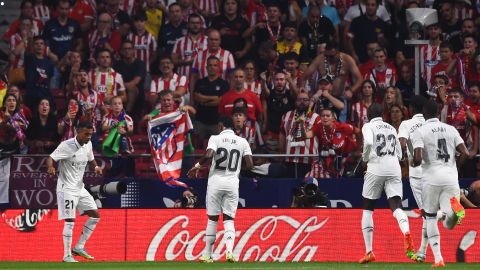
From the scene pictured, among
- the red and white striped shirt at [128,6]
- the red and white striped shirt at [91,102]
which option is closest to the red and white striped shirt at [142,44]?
Result: the red and white striped shirt at [128,6]

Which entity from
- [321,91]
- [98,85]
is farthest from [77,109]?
[321,91]

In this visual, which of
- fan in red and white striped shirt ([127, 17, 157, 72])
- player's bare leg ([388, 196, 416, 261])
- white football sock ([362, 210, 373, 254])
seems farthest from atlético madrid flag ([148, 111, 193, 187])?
player's bare leg ([388, 196, 416, 261])

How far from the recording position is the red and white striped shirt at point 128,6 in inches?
1038

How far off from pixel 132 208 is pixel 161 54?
528cm

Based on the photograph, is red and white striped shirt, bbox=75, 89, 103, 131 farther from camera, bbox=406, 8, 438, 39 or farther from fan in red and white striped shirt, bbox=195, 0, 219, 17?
camera, bbox=406, 8, 438, 39

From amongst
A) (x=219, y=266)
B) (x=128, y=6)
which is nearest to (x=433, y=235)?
(x=219, y=266)

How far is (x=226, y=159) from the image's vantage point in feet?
61.4

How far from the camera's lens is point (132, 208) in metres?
20.6

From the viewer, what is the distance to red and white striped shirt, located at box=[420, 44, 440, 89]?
23.7 m

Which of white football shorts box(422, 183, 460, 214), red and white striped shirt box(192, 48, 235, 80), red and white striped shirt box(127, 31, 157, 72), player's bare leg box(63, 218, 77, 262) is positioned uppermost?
red and white striped shirt box(127, 31, 157, 72)

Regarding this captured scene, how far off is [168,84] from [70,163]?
14.5 ft

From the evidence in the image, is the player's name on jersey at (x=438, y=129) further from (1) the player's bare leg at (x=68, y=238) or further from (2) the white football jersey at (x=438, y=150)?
(1) the player's bare leg at (x=68, y=238)

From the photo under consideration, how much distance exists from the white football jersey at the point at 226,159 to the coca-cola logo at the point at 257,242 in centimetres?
175

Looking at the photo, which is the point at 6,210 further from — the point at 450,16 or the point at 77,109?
Result: the point at 450,16
